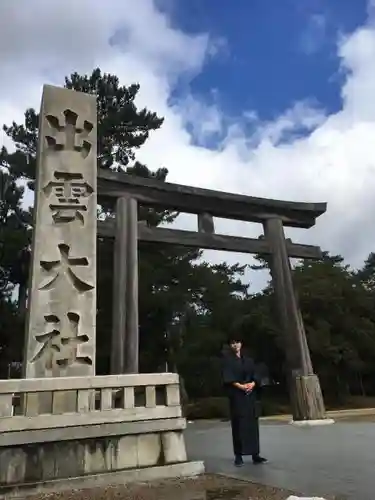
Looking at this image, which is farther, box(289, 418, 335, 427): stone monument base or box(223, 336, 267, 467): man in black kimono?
box(289, 418, 335, 427): stone monument base

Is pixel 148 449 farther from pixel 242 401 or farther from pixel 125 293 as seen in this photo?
pixel 125 293

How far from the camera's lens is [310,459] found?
5336 millimetres

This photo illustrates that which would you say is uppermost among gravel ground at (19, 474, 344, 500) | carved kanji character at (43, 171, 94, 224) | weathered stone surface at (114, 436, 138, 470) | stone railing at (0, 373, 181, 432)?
carved kanji character at (43, 171, 94, 224)

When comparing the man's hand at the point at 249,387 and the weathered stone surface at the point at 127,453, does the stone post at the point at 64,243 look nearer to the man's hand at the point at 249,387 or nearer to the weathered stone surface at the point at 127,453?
the weathered stone surface at the point at 127,453

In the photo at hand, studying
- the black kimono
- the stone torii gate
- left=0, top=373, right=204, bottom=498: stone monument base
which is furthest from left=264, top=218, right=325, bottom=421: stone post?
left=0, top=373, right=204, bottom=498: stone monument base

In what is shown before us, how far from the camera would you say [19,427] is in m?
4.17

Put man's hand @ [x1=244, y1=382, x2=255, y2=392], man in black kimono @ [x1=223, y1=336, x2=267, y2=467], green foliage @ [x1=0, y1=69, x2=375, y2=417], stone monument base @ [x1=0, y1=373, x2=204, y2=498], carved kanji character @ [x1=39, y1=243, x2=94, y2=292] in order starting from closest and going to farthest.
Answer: stone monument base @ [x1=0, y1=373, x2=204, y2=498] → man in black kimono @ [x1=223, y1=336, x2=267, y2=467] → man's hand @ [x1=244, y1=382, x2=255, y2=392] → carved kanji character @ [x1=39, y1=243, x2=94, y2=292] → green foliage @ [x1=0, y1=69, x2=375, y2=417]

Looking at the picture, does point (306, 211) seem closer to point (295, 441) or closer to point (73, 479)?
point (295, 441)

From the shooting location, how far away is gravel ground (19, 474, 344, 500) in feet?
11.9

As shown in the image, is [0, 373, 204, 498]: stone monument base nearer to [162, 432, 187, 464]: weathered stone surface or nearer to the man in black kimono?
Answer: [162, 432, 187, 464]: weathered stone surface

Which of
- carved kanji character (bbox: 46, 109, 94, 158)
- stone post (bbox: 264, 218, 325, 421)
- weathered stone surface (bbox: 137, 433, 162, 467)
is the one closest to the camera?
weathered stone surface (bbox: 137, 433, 162, 467)

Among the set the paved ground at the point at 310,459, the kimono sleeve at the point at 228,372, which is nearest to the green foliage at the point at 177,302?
the paved ground at the point at 310,459

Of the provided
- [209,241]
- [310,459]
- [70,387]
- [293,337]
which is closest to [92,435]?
[70,387]

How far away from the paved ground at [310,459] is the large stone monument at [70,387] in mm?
795
